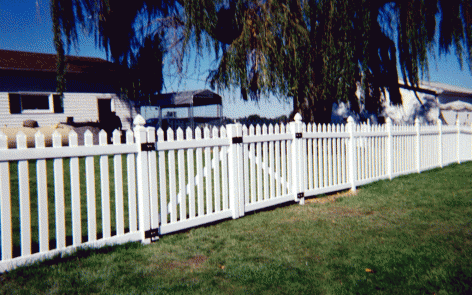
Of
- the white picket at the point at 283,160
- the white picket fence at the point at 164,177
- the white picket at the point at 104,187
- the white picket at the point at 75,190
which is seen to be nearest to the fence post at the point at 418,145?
the white picket fence at the point at 164,177

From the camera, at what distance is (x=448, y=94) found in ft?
69.6

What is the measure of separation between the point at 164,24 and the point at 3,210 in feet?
25.8

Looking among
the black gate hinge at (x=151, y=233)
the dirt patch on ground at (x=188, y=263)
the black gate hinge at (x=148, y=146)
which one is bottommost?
the dirt patch on ground at (x=188, y=263)

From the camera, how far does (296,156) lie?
5699 millimetres

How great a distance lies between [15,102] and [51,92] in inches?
62.7

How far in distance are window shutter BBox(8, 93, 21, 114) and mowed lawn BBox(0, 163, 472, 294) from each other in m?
14.6

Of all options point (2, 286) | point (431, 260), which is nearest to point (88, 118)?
point (2, 286)

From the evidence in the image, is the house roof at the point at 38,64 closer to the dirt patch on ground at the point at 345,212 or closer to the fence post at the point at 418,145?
the fence post at the point at 418,145

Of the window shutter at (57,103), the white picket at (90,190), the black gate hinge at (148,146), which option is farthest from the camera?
the window shutter at (57,103)

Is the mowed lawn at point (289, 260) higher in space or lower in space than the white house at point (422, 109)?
lower

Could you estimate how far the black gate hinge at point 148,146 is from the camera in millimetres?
3842

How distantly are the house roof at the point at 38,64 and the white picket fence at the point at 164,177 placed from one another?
9981 mm

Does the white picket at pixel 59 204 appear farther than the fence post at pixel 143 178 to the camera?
No

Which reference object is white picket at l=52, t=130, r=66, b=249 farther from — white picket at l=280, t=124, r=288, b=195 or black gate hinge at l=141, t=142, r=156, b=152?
white picket at l=280, t=124, r=288, b=195
